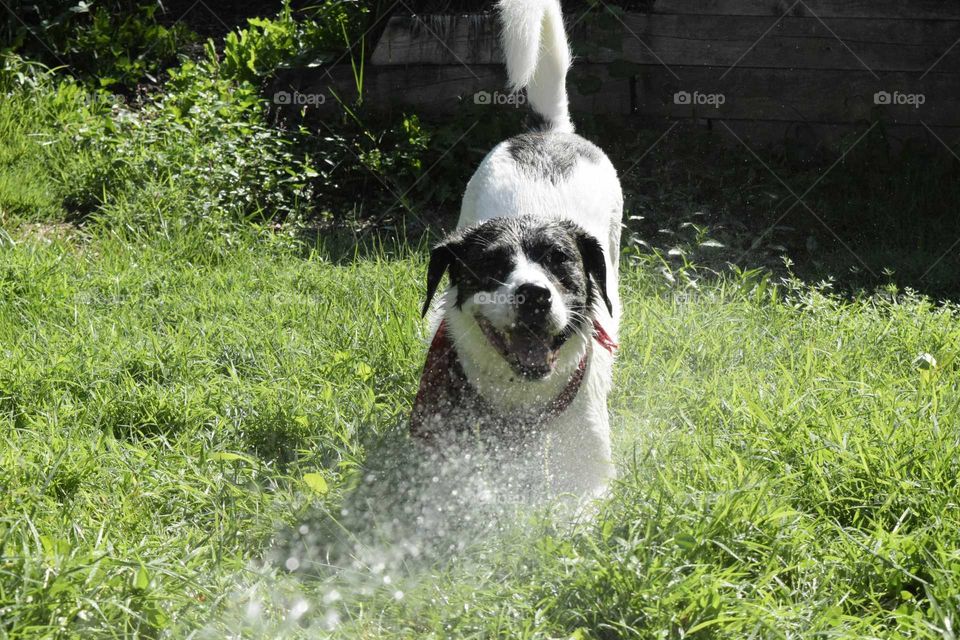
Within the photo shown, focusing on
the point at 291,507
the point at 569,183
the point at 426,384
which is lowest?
the point at 291,507

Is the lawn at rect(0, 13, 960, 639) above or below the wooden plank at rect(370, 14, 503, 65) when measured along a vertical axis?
below

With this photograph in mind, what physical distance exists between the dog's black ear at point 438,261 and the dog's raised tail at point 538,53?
1079 millimetres

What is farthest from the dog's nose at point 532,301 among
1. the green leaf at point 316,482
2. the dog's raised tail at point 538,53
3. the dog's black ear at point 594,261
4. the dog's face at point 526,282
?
the dog's raised tail at point 538,53

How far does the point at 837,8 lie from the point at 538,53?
259cm

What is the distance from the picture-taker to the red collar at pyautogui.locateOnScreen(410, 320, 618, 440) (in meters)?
2.93

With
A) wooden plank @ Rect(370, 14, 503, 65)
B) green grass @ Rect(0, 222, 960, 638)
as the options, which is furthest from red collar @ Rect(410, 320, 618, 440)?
wooden plank @ Rect(370, 14, 503, 65)

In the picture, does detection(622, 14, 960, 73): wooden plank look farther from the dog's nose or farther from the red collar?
the dog's nose

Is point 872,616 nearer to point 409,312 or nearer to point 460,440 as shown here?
point 460,440

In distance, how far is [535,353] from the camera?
2.78 meters

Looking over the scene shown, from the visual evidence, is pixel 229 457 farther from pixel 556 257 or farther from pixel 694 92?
pixel 694 92

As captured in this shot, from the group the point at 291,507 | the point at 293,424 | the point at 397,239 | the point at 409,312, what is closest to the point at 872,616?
the point at 291,507

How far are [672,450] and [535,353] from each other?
52 cm

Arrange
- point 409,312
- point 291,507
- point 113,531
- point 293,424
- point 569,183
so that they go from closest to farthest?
point 113,531 → point 291,507 → point 293,424 → point 569,183 → point 409,312

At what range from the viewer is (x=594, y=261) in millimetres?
3047
